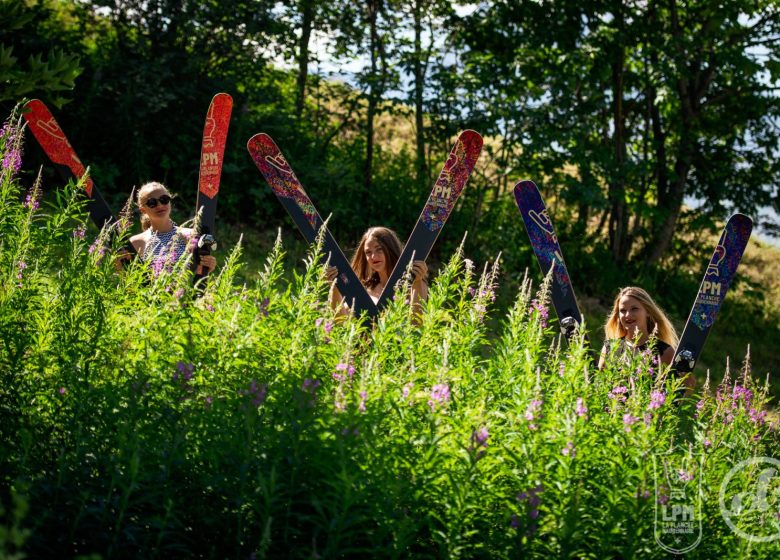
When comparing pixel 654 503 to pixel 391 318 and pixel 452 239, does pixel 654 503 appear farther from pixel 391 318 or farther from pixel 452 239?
pixel 452 239

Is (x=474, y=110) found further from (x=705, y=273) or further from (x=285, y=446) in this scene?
(x=285, y=446)

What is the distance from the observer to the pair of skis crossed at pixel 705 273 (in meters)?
5.08

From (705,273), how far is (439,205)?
1830 millimetres

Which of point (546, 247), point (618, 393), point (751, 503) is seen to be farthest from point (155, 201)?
point (751, 503)

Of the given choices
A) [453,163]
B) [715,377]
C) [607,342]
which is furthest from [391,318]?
[715,377]

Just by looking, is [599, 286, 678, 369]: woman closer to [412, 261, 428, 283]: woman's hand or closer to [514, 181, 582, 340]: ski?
[514, 181, 582, 340]: ski

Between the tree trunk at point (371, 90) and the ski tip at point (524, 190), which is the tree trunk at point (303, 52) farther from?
the ski tip at point (524, 190)

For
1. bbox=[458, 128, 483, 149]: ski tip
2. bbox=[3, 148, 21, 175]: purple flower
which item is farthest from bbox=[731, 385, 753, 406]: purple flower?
bbox=[3, 148, 21, 175]: purple flower

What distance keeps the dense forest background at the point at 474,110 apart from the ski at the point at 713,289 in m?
5.39

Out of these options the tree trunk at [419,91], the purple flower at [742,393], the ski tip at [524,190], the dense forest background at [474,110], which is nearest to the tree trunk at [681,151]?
the dense forest background at [474,110]

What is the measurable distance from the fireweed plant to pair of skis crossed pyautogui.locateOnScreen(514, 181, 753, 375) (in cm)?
159

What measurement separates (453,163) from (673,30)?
7604mm

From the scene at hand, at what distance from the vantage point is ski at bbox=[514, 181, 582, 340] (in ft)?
17.5

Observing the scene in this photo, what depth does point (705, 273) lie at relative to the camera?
542 cm
